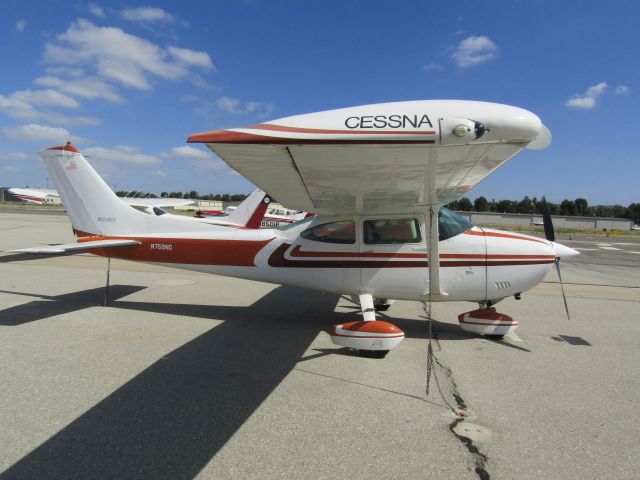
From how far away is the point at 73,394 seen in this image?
3.56 metres

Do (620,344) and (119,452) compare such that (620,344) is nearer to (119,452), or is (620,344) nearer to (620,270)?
(119,452)

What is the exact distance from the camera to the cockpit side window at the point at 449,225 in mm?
5297

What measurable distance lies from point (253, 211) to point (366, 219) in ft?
28.2

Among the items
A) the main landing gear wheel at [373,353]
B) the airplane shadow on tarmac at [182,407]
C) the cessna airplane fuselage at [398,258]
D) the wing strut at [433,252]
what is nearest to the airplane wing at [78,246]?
the airplane shadow on tarmac at [182,407]

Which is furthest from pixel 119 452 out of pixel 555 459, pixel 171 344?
pixel 555 459

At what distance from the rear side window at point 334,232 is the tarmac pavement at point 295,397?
1.43 metres

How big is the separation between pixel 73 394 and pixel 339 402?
2523mm

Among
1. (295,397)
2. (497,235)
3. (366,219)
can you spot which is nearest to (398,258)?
(366,219)

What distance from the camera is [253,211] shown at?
1340 cm

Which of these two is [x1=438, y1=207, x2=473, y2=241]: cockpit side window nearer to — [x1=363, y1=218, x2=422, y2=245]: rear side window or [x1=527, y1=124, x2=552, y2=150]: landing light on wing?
[x1=363, y1=218, x2=422, y2=245]: rear side window

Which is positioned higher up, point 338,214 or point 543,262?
point 338,214

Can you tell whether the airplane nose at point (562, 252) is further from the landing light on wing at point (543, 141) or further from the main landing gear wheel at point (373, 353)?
the main landing gear wheel at point (373, 353)

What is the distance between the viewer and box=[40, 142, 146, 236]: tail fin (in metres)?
6.79

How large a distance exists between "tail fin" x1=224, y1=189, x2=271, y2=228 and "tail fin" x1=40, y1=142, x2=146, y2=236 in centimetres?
656
